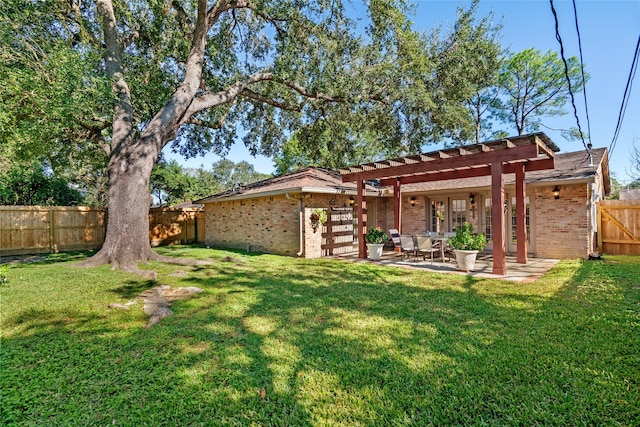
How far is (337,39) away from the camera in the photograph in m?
11.1

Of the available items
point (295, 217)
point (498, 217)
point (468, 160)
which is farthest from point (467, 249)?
point (295, 217)

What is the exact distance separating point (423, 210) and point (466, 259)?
567 centimetres

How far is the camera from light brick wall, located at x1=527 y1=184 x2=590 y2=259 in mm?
9469

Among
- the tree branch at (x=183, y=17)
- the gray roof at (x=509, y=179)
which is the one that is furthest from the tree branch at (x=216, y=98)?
the gray roof at (x=509, y=179)

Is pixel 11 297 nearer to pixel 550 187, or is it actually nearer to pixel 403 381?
pixel 403 381

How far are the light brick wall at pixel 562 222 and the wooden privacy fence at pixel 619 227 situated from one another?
2.41m

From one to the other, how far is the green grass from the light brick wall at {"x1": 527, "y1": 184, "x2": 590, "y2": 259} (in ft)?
13.9

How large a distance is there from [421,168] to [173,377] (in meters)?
8.27

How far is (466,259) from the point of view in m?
7.96

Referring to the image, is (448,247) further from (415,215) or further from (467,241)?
(415,215)

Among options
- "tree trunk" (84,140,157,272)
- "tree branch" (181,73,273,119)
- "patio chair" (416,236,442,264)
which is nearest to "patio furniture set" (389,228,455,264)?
"patio chair" (416,236,442,264)

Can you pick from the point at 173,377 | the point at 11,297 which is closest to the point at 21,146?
the point at 11,297

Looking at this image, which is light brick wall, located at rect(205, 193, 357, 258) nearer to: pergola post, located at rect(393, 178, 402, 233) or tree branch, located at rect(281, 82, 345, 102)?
pergola post, located at rect(393, 178, 402, 233)


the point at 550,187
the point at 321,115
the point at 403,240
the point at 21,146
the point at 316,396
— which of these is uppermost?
the point at 321,115
